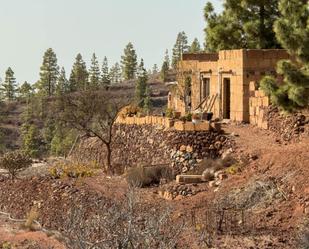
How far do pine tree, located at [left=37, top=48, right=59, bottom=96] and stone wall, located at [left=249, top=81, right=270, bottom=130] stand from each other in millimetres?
63713

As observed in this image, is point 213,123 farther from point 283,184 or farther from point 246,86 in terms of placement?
point 283,184

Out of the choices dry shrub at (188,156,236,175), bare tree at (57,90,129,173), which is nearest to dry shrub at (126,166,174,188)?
dry shrub at (188,156,236,175)

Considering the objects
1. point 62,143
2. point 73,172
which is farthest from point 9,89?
point 73,172

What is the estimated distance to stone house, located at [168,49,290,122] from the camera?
81.7 ft

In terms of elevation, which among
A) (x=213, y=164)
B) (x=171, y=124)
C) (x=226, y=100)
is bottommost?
(x=213, y=164)

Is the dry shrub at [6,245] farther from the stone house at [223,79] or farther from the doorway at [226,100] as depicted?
the doorway at [226,100]

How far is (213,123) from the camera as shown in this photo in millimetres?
23469

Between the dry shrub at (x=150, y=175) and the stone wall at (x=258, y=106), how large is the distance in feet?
12.4

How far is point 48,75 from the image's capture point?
90.2 metres

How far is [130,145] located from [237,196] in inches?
399

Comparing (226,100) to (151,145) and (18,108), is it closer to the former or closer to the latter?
(151,145)

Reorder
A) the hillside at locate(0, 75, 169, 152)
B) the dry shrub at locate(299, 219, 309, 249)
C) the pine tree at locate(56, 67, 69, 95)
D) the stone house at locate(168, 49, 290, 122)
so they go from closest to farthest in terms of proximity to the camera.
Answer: the dry shrub at locate(299, 219, 309, 249), the stone house at locate(168, 49, 290, 122), the hillside at locate(0, 75, 169, 152), the pine tree at locate(56, 67, 69, 95)

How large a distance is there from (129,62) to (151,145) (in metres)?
71.5

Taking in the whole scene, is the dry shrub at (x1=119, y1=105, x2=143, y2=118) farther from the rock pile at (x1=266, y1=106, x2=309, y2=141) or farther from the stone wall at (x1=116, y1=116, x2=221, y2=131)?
the rock pile at (x1=266, y1=106, x2=309, y2=141)
